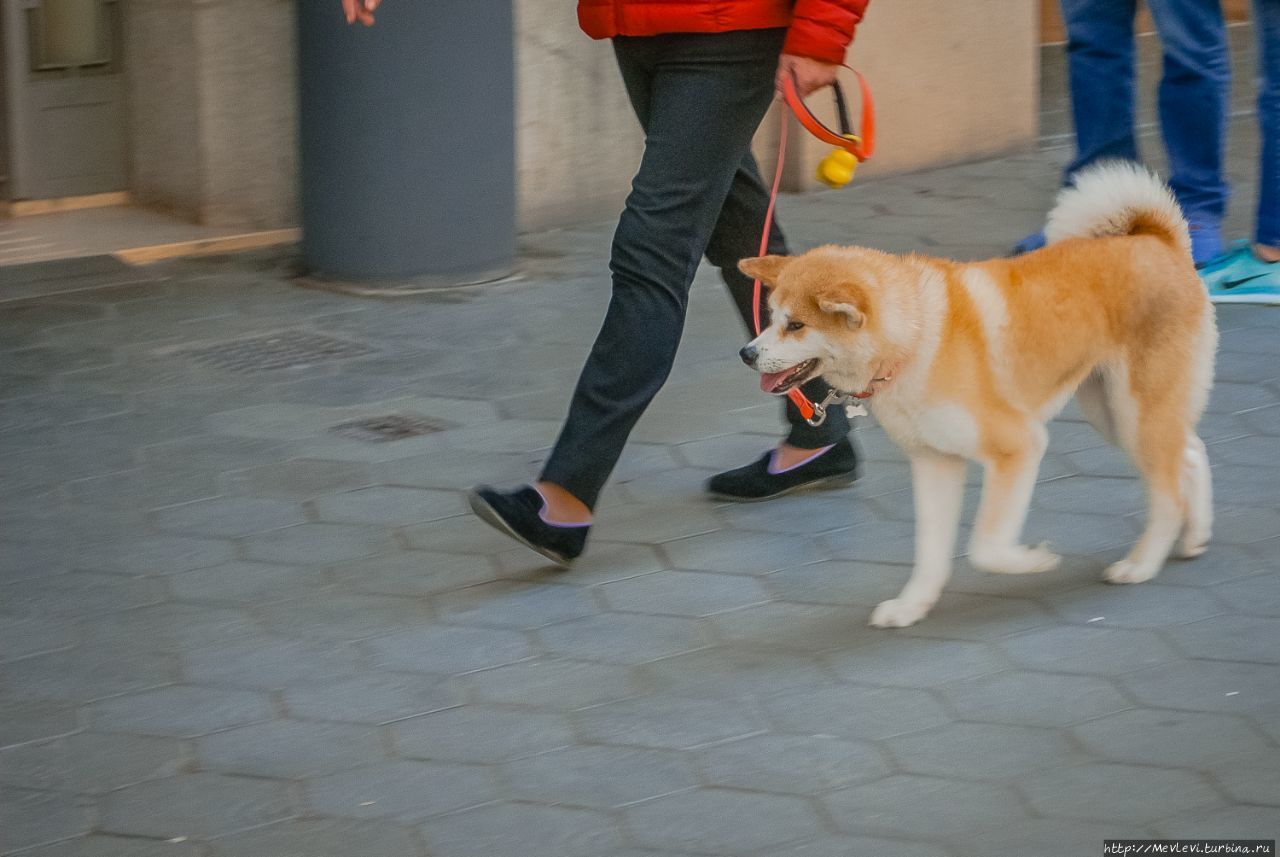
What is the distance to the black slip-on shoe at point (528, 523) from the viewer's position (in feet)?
13.8

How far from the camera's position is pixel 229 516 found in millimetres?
4664

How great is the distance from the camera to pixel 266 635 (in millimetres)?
3982

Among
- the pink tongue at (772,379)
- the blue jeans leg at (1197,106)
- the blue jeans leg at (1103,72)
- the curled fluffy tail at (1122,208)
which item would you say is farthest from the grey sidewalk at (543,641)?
the blue jeans leg at (1103,72)

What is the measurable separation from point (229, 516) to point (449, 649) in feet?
3.34

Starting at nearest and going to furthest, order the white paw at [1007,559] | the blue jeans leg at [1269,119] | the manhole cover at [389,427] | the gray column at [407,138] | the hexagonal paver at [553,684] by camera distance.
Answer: the hexagonal paver at [553,684] < the white paw at [1007,559] < the manhole cover at [389,427] < the blue jeans leg at [1269,119] < the gray column at [407,138]

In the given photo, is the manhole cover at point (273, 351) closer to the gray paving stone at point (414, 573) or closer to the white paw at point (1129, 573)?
the gray paving stone at point (414, 573)

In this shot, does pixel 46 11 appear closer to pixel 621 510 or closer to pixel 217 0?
pixel 217 0

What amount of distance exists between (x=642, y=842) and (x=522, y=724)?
0.52 metres

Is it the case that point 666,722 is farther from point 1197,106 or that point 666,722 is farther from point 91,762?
point 1197,106

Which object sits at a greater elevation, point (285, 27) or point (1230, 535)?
point (285, 27)

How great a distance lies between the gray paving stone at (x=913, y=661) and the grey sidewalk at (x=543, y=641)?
0.01m

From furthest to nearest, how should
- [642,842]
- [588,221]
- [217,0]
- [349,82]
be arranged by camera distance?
[588,221], [217,0], [349,82], [642,842]

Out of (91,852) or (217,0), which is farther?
(217,0)

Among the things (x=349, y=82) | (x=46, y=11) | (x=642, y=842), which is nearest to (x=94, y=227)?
(x=46, y=11)
